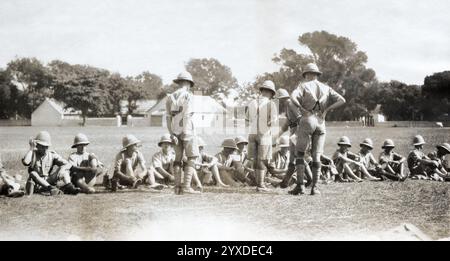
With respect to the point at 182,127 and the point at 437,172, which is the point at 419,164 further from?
the point at 182,127

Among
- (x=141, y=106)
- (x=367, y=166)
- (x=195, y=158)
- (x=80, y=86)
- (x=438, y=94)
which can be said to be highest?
(x=80, y=86)

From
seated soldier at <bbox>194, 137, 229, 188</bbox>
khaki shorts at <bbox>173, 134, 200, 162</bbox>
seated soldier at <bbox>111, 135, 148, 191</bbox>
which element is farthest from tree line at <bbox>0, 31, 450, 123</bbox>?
seated soldier at <bbox>111, 135, 148, 191</bbox>

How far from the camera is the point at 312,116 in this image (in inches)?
248

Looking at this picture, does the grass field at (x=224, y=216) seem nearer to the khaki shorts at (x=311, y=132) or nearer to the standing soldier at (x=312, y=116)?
the standing soldier at (x=312, y=116)

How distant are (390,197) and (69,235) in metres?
4.27

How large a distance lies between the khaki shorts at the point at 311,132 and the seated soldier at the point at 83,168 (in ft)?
10.1

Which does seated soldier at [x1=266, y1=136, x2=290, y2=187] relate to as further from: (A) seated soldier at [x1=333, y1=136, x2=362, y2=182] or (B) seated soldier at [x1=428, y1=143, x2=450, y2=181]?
(B) seated soldier at [x1=428, y1=143, x2=450, y2=181]

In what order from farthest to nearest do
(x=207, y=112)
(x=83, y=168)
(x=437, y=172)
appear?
(x=207, y=112) < (x=437, y=172) < (x=83, y=168)

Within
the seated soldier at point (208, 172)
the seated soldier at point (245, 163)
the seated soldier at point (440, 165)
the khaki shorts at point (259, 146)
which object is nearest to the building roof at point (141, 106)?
the seated soldier at point (245, 163)

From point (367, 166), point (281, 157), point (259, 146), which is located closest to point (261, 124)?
point (259, 146)

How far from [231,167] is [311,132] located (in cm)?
176

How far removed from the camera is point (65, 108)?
14727 mm

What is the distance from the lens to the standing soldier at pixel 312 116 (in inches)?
247

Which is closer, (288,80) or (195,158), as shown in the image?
(195,158)
